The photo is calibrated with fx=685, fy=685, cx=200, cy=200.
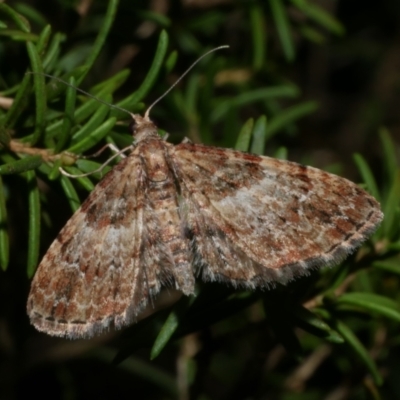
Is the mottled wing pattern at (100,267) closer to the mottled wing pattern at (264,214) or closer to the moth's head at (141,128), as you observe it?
the moth's head at (141,128)

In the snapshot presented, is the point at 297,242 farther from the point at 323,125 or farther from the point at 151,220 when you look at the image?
the point at 323,125

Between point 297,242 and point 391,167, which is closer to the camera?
point 297,242

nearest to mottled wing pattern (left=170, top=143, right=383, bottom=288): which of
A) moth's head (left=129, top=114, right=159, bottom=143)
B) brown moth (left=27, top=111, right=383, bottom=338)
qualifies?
brown moth (left=27, top=111, right=383, bottom=338)

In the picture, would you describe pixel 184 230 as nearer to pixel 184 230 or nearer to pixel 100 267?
pixel 184 230

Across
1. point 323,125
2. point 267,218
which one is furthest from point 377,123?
point 267,218

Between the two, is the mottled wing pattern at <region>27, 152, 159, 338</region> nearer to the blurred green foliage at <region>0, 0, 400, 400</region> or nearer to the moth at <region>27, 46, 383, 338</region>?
the moth at <region>27, 46, 383, 338</region>
